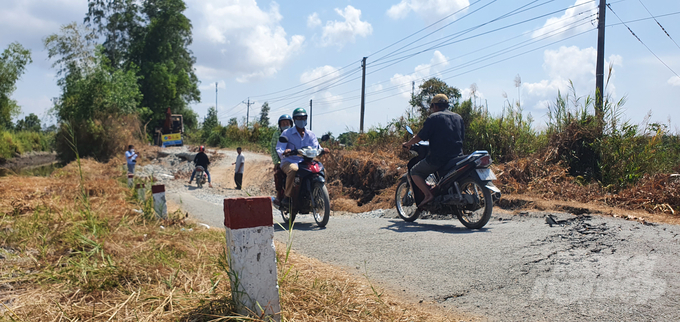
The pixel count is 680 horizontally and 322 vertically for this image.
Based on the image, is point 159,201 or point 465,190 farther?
point 159,201

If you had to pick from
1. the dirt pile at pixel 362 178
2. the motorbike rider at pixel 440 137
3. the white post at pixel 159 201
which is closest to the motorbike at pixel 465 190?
the motorbike rider at pixel 440 137

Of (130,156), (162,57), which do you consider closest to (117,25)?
(162,57)

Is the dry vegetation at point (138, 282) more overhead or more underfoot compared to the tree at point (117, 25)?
more underfoot

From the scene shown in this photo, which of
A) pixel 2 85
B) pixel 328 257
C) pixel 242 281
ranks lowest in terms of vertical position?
pixel 328 257

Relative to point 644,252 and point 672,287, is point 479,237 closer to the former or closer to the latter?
point 644,252

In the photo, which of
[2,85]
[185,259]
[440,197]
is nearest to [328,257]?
[185,259]

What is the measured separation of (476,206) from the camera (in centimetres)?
590

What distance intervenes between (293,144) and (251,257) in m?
5.06

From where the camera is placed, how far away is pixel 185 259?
376 cm

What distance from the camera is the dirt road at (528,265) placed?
2900 millimetres

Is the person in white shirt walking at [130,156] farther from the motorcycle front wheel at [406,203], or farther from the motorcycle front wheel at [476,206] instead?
the motorcycle front wheel at [476,206]

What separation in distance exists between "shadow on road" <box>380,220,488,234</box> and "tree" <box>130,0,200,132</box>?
44.0m

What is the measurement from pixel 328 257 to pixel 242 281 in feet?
7.67

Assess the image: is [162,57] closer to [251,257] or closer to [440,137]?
[440,137]
